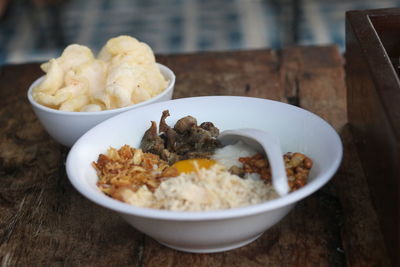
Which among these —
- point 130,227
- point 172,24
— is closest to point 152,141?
point 130,227

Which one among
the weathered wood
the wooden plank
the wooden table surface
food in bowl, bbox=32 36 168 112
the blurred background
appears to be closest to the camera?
the weathered wood

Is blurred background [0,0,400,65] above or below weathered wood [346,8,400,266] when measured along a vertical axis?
below

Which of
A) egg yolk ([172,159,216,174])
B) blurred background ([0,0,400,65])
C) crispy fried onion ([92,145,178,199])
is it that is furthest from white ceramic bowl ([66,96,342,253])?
blurred background ([0,0,400,65])

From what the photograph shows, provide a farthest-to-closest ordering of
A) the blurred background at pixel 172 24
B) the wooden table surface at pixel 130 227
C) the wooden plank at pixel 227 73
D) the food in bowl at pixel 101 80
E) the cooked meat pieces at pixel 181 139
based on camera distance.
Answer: the blurred background at pixel 172 24 < the wooden plank at pixel 227 73 < the food in bowl at pixel 101 80 < the cooked meat pieces at pixel 181 139 < the wooden table surface at pixel 130 227

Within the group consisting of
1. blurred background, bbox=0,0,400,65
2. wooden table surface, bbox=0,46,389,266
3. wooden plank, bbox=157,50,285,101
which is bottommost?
blurred background, bbox=0,0,400,65

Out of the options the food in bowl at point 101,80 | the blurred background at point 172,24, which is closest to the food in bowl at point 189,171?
the food in bowl at point 101,80

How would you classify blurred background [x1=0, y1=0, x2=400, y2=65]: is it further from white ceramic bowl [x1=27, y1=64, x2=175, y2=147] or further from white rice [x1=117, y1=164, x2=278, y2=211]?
white rice [x1=117, y1=164, x2=278, y2=211]

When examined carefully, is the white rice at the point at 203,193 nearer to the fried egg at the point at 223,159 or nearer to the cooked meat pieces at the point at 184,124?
the fried egg at the point at 223,159
